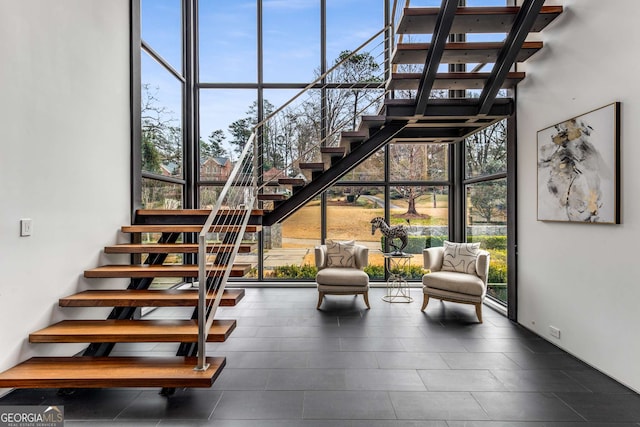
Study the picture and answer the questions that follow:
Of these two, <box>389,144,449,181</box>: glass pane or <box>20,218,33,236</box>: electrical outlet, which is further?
<box>389,144,449,181</box>: glass pane

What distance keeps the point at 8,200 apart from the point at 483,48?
4050 millimetres

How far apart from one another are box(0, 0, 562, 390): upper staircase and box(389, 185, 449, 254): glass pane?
1.18 meters

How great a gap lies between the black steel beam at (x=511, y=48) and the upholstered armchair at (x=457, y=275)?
1.80 metres

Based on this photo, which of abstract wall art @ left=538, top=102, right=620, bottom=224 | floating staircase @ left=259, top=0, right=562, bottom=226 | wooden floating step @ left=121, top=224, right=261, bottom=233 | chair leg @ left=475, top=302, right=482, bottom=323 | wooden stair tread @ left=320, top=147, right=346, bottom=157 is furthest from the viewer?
wooden stair tread @ left=320, top=147, right=346, bottom=157

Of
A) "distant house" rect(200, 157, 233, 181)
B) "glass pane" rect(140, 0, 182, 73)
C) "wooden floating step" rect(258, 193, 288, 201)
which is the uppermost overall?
"glass pane" rect(140, 0, 182, 73)

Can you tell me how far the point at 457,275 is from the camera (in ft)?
14.0

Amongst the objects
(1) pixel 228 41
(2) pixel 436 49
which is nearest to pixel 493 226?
(2) pixel 436 49

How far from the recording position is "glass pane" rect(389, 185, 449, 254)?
19.2 ft

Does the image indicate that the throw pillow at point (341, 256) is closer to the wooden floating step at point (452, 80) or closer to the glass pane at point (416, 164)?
the glass pane at point (416, 164)

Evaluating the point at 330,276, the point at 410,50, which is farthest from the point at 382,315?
the point at 410,50

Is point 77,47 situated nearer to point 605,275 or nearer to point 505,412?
point 505,412

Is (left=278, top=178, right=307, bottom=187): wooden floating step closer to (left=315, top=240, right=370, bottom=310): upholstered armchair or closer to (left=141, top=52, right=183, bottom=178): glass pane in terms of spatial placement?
(left=315, top=240, right=370, bottom=310): upholstered armchair

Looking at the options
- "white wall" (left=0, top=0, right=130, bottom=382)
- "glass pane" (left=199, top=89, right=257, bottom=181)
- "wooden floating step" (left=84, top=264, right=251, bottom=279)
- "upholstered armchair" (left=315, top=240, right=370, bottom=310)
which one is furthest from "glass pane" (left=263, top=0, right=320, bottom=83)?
"wooden floating step" (left=84, top=264, right=251, bottom=279)

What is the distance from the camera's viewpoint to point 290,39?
5727 mm
